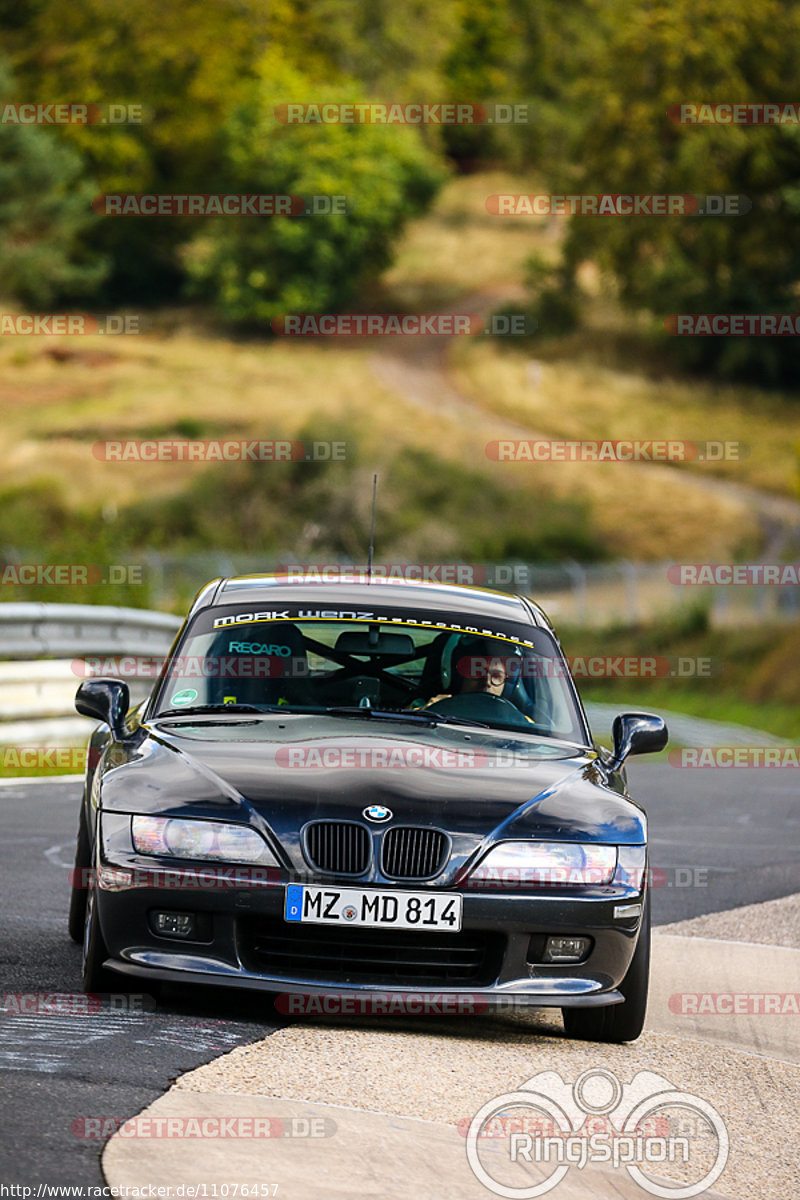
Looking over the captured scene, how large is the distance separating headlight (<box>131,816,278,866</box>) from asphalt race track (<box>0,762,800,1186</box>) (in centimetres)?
52

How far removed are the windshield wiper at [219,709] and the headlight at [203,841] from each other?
1.07 m

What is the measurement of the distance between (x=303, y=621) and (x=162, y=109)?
90.6 metres

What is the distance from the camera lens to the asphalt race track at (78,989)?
15.1 feet

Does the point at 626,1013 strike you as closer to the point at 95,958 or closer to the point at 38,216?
the point at 95,958

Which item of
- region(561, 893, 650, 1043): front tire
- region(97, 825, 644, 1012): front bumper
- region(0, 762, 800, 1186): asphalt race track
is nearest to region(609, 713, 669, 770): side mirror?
region(561, 893, 650, 1043): front tire

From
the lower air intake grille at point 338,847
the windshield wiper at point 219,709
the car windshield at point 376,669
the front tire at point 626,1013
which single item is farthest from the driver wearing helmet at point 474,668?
the lower air intake grille at point 338,847

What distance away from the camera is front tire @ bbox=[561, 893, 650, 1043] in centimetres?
620

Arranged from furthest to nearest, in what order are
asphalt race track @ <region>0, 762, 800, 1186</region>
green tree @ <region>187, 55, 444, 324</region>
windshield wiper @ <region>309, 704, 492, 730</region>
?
green tree @ <region>187, 55, 444, 324</region> < windshield wiper @ <region>309, 704, 492, 730</region> < asphalt race track @ <region>0, 762, 800, 1186</region>

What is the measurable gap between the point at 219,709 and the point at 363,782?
1.11m

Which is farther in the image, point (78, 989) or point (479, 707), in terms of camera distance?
point (479, 707)

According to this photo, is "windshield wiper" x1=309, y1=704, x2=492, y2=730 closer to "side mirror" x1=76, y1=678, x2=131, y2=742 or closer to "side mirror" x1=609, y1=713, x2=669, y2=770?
"side mirror" x1=609, y1=713, x2=669, y2=770

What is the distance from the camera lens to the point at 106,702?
7.11 metres

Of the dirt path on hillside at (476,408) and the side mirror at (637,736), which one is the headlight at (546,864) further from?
the dirt path on hillside at (476,408)

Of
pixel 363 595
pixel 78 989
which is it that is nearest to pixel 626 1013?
pixel 78 989
